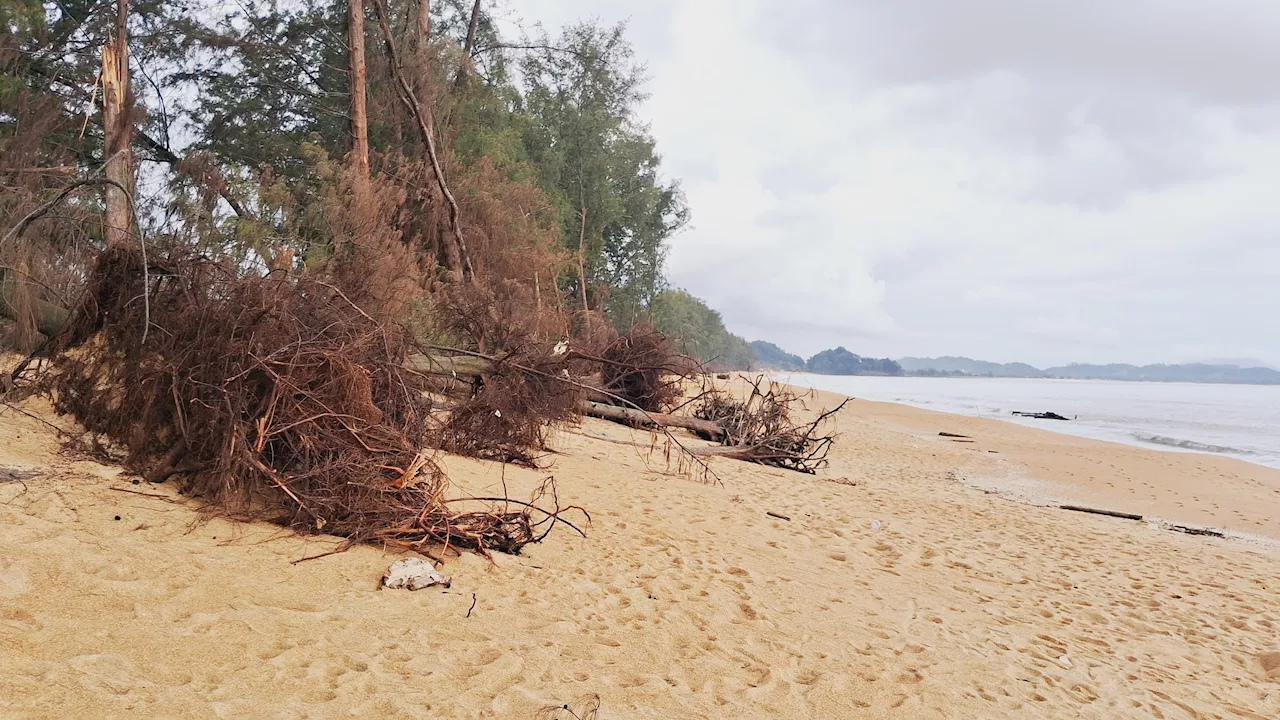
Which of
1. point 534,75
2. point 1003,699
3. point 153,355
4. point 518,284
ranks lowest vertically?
point 1003,699

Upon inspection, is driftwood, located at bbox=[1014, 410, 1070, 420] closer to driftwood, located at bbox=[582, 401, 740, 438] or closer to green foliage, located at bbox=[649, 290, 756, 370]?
green foliage, located at bbox=[649, 290, 756, 370]

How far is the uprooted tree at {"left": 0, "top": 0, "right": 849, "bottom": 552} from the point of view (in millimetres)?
4473

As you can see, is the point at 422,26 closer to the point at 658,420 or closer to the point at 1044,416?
the point at 658,420

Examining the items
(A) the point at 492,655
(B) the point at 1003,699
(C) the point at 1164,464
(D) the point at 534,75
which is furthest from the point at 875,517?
(D) the point at 534,75

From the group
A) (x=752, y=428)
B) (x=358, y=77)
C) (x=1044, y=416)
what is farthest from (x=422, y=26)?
(x=1044, y=416)

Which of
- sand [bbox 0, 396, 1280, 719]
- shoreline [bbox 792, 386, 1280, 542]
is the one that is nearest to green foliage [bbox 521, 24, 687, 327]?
shoreline [bbox 792, 386, 1280, 542]

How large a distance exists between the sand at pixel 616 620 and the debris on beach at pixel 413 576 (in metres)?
0.08

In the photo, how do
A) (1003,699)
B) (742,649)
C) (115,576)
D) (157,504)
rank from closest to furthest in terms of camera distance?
(115,576)
(1003,699)
(742,649)
(157,504)

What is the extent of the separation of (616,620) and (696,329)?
57622mm

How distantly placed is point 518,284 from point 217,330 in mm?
11545

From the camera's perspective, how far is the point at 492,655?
10.8ft

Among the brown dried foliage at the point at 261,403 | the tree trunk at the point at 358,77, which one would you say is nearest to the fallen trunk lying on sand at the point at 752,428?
the brown dried foliage at the point at 261,403

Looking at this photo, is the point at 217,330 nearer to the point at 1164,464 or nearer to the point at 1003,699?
the point at 1003,699

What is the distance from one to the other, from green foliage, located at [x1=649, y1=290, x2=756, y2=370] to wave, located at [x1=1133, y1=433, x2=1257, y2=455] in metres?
11.9
